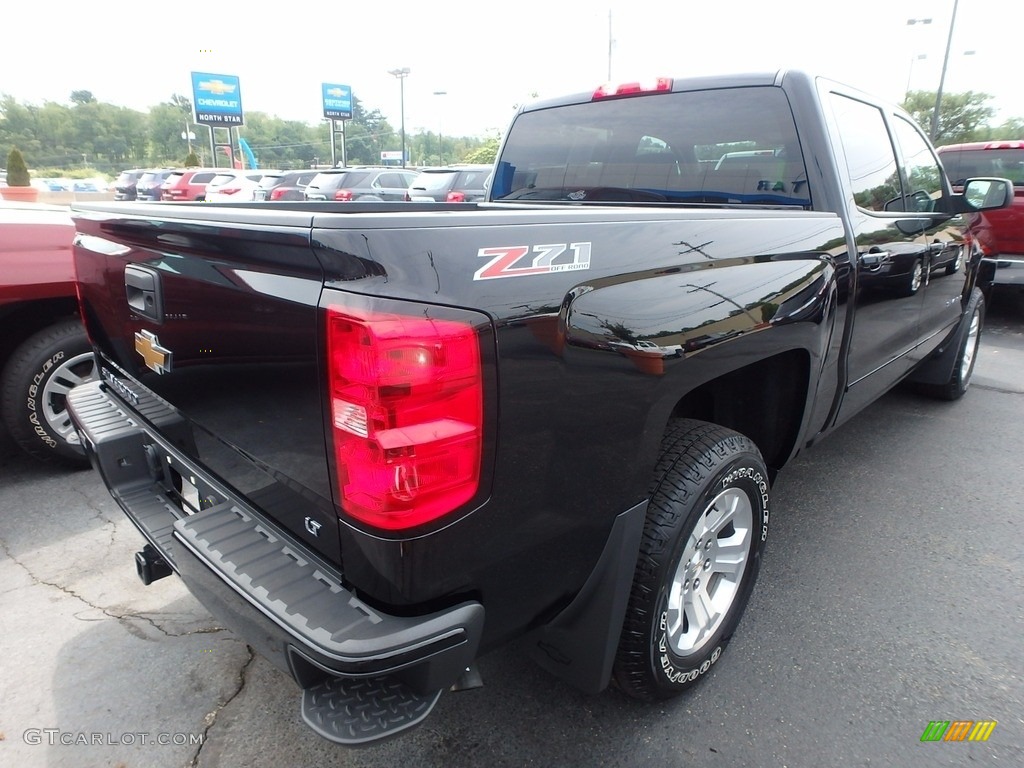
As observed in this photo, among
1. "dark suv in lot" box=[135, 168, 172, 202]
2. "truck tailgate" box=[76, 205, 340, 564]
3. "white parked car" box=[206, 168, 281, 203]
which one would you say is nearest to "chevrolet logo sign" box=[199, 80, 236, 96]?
"dark suv in lot" box=[135, 168, 172, 202]

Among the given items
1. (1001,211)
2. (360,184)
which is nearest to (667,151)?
(1001,211)

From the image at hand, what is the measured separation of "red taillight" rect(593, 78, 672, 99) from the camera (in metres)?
3.03

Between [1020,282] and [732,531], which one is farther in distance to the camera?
[1020,282]

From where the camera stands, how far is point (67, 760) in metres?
1.96

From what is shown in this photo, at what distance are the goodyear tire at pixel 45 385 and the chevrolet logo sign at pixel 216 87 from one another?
44.6 meters

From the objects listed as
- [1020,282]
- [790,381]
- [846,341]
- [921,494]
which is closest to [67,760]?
[790,381]

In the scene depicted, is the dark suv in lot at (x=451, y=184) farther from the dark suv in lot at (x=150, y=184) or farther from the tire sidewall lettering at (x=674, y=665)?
the dark suv in lot at (x=150, y=184)

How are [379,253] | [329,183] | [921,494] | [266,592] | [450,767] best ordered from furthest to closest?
[329,183], [921,494], [450,767], [266,592], [379,253]

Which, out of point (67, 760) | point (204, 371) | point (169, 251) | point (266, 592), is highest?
point (169, 251)

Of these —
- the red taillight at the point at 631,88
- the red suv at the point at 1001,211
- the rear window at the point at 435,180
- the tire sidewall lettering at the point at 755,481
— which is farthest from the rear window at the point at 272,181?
the tire sidewall lettering at the point at 755,481

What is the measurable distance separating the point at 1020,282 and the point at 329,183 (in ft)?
49.5

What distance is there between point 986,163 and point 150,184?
28990 millimetres

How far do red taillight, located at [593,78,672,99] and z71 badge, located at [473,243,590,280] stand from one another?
→ 1.86 metres

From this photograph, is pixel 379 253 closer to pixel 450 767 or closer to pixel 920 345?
pixel 450 767
